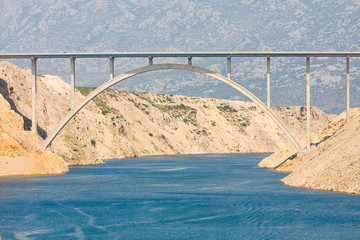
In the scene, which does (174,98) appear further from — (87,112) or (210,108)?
(87,112)

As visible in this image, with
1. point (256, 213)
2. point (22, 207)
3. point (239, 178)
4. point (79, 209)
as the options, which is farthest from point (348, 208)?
point (239, 178)

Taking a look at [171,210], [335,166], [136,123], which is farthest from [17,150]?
[136,123]

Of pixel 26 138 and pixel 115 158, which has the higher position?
pixel 26 138

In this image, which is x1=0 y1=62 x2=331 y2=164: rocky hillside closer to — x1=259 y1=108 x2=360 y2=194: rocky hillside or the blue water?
the blue water

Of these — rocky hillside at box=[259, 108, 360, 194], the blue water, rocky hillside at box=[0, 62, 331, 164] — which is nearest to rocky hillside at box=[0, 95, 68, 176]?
the blue water

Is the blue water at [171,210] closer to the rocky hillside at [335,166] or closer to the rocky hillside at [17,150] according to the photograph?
the rocky hillside at [335,166]

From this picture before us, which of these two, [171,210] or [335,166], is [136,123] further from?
[171,210]
